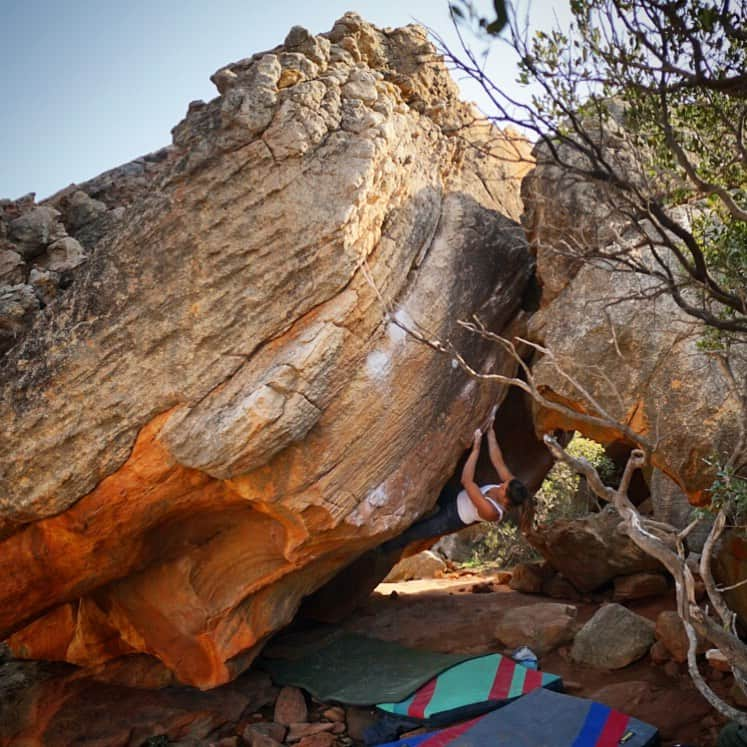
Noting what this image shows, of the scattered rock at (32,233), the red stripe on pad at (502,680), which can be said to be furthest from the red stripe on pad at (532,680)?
the scattered rock at (32,233)

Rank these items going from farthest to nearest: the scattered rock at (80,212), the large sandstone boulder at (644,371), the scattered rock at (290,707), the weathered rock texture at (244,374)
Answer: the scattered rock at (80,212) < the scattered rock at (290,707) < the weathered rock texture at (244,374) < the large sandstone boulder at (644,371)

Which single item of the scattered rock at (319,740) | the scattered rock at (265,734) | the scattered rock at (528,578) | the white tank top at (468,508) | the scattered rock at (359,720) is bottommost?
the scattered rock at (528,578)

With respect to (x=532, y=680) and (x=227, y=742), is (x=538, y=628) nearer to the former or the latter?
(x=532, y=680)

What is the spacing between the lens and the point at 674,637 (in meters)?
8.34

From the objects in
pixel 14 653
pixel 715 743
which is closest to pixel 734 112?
pixel 715 743

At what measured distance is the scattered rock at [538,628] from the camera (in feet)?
31.7

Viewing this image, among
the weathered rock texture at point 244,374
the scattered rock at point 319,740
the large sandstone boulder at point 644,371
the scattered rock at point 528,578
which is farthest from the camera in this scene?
the scattered rock at point 528,578

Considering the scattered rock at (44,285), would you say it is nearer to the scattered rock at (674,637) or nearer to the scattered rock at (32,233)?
the scattered rock at (32,233)

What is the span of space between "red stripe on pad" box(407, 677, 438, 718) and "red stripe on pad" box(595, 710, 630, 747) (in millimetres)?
2018

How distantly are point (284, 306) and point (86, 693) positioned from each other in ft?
18.5

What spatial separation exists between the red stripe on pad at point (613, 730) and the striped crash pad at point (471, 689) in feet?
4.40

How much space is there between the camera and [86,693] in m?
9.23

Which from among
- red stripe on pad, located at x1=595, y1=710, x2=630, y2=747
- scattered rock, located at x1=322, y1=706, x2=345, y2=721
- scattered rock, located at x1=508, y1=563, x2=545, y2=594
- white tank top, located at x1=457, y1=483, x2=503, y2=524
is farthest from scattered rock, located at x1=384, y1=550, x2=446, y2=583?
red stripe on pad, located at x1=595, y1=710, x2=630, y2=747

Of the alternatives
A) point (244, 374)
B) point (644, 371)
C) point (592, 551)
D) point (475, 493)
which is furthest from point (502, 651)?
point (244, 374)
